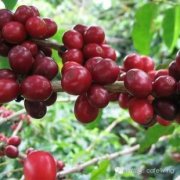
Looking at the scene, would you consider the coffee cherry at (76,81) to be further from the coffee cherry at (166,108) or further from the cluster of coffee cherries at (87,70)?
the coffee cherry at (166,108)

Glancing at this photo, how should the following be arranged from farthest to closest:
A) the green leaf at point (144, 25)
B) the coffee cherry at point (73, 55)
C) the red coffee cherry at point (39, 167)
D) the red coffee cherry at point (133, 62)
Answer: the green leaf at point (144, 25) → the red coffee cherry at point (133, 62) → the coffee cherry at point (73, 55) → the red coffee cherry at point (39, 167)

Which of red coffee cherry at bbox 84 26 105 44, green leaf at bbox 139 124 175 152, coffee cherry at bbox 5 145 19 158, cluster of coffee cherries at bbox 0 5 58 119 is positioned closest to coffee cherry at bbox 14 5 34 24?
cluster of coffee cherries at bbox 0 5 58 119

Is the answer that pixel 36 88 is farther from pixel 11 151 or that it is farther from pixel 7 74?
pixel 11 151

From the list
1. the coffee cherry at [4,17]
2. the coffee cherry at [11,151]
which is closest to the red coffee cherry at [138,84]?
the coffee cherry at [4,17]

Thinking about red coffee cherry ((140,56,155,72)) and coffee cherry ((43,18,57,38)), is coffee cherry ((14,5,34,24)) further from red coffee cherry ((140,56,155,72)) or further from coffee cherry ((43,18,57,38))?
red coffee cherry ((140,56,155,72))

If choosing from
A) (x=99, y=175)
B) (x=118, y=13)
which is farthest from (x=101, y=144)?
(x=118, y=13)
